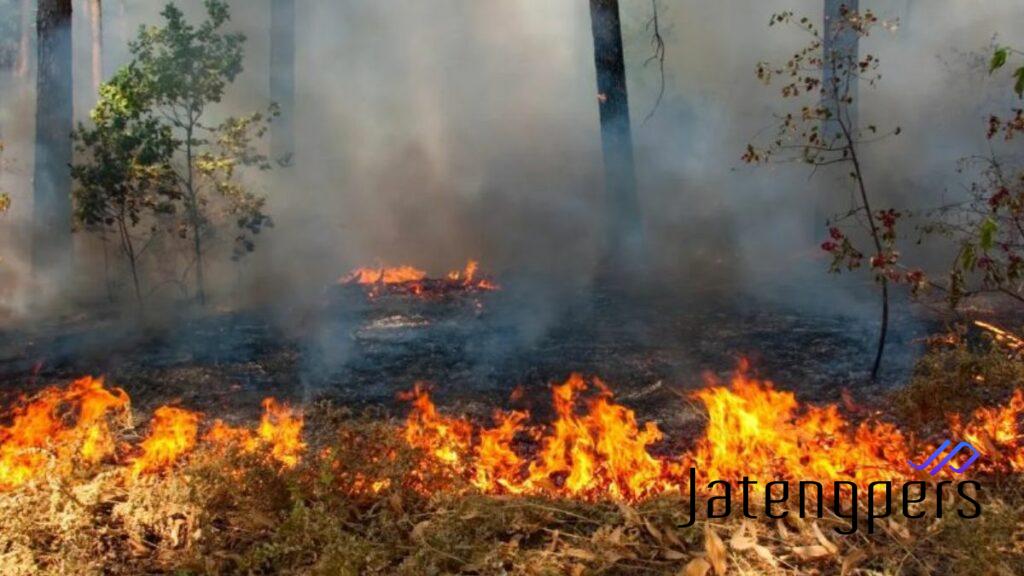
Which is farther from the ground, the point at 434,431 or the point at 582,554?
the point at 434,431

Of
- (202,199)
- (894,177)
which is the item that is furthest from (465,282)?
(894,177)

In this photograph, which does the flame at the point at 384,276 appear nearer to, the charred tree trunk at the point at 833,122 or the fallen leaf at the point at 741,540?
the charred tree trunk at the point at 833,122

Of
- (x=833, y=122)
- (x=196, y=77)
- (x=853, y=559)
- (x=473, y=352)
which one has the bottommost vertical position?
(x=853, y=559)

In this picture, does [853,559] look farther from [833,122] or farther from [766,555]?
[833,122]

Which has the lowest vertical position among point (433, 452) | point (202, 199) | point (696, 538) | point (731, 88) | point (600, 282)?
point (696, 538)

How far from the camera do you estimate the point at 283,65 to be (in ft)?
57.7

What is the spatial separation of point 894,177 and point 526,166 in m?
7.97

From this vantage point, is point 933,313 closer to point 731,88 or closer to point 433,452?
point 433,452

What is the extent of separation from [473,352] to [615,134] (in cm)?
539

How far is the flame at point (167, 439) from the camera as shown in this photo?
5918 millimetres

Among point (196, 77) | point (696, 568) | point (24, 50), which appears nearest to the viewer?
point (696, 568)

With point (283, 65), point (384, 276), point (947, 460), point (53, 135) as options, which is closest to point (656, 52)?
point (384, 276)

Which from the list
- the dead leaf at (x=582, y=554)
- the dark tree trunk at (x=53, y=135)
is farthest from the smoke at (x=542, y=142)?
the dead leaf at (x=582, y=554)

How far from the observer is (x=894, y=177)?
1605cm
